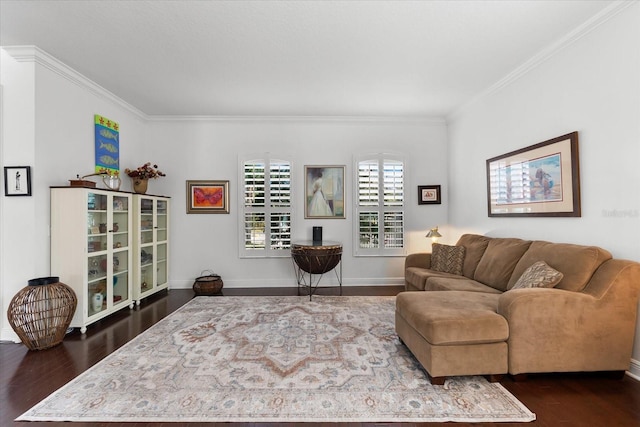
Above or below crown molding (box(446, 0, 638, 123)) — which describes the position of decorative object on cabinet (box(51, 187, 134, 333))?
below

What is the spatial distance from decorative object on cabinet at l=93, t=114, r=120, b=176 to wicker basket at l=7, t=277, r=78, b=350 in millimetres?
1319

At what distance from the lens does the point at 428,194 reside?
5.08 m

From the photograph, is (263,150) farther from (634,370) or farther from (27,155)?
(634,370)

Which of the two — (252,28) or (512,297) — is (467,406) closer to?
(512,297)

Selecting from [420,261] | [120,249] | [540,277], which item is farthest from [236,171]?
[540,277]

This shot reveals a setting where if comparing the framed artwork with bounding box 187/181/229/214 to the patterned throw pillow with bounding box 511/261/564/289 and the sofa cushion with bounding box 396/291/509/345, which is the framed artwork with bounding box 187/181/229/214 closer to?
the sofa cushion with bounding box 396/291/509/345

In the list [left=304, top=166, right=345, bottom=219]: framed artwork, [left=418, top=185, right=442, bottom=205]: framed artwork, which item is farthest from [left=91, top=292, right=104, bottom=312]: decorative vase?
[left=418, top=185, right=442, bottom=205]: framed artwork

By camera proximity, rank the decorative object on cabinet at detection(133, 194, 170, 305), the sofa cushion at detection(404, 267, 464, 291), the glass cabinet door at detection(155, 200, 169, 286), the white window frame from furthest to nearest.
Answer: the white window frame, the glass cabinet door at detection(155, 200, 169, 286), the decorative object on cabinet at detection(133, 194, 170, 305), the sofa cushion at detection(404, 267, 464, 291)

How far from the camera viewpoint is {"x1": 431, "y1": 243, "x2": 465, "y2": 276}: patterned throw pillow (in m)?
3.79

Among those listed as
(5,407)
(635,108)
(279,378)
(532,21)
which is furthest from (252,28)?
(5,407)

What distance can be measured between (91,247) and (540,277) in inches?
166

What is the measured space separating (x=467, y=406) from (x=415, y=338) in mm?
532

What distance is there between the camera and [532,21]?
8.34ft

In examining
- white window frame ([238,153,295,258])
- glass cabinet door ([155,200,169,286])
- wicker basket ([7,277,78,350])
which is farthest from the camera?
white window frame ([238,153,295,258])
